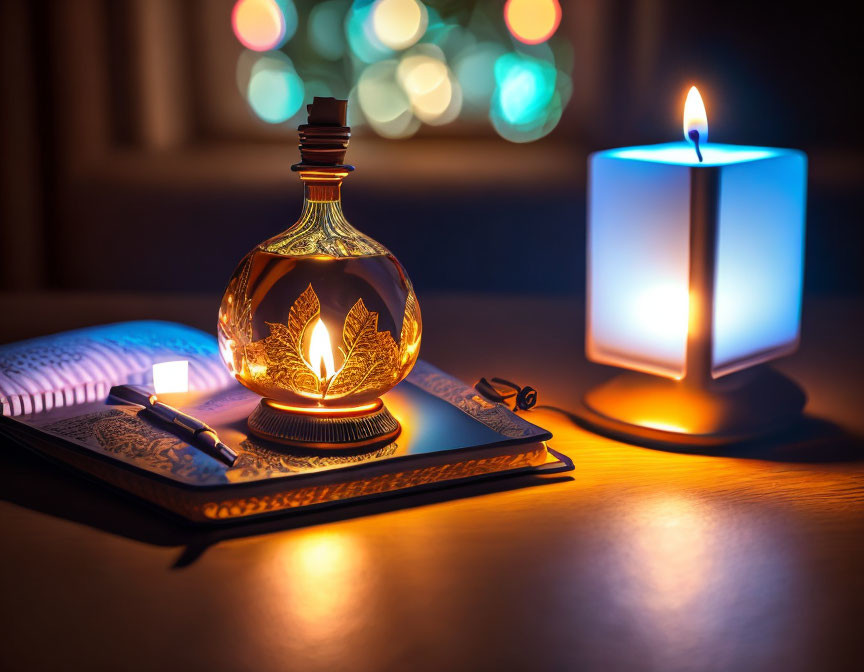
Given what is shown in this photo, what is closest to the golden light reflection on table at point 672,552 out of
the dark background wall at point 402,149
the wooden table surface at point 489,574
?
the wooden table surface at point 489,574

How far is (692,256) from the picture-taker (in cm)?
75

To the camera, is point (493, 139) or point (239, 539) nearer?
point (239, 539)

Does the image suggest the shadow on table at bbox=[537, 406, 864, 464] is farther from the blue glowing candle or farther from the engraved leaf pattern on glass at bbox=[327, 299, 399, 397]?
the engraved leaf pattern on glass at bbox=[327, 299, 399, 397]

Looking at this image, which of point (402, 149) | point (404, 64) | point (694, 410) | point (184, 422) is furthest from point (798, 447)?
point (404, 64)

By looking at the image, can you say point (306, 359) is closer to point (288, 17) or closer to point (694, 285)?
point (694, 285)

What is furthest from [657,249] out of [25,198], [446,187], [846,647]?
[25,198]

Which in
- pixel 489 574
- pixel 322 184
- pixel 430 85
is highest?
pixel 430 85

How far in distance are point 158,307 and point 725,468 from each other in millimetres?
769

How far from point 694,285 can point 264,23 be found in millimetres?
900

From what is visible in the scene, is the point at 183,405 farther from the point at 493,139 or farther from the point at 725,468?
the point at 493,139

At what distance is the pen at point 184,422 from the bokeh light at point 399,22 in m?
0.82

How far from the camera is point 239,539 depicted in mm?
599

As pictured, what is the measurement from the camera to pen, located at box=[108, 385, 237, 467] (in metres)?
0.64

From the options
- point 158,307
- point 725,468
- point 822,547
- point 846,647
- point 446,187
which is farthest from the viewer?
point 446,187
